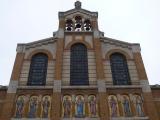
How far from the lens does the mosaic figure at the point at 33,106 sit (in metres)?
17.8

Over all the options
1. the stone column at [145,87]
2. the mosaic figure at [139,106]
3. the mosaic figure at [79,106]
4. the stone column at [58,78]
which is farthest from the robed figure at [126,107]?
the stone column at [58,78]

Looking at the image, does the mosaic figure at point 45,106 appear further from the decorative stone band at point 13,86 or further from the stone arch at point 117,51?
the stone arch at point 117,51

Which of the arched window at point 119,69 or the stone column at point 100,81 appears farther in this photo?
the arched window at point 119,69

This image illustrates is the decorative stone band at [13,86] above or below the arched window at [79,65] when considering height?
below

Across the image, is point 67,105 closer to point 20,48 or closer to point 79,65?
point 79,65

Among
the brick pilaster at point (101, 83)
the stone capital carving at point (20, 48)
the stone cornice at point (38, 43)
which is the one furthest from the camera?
the stone cornice at point (38, 43)

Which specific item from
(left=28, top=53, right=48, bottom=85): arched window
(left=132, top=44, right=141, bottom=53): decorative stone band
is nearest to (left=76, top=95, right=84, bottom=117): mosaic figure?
(left=28, top=53, right=48, bottom=85): arched window

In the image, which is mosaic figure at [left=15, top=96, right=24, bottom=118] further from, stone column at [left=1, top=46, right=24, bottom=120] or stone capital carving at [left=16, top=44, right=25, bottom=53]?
stone capital carving at [left=16, top=44, right=25, bottom=53]

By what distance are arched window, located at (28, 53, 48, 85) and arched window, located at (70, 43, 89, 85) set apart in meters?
2.06

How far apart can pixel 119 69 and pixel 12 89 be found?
7.98 meters

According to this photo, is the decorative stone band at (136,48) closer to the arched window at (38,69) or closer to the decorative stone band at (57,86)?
the decorative stone band at (57,86)

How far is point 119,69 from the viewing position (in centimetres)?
2102

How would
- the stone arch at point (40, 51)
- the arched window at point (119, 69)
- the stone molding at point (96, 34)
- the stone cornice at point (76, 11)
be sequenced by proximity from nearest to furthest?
1. the arched window at point (119, 69)
2. the stone arch at point (40, 51)
3. the stone molding at point (96, 34)
4. the stone cornice at point (76, 11)

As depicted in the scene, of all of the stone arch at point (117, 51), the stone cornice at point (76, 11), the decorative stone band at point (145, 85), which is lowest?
the decorative stone band at point (145, 85)
